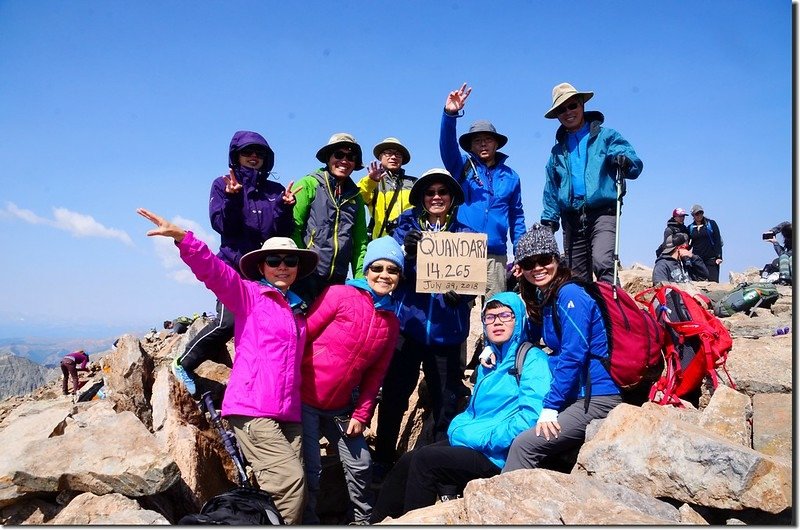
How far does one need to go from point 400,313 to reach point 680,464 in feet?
11.8

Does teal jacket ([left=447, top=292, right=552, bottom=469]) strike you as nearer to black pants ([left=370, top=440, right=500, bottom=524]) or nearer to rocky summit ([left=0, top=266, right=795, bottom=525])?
black pants ([left=370, top=440, right=500, bottom=524])

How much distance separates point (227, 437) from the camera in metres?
6.25

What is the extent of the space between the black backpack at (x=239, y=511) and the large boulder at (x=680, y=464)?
2.89 m

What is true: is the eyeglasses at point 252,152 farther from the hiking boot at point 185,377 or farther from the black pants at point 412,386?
the black pants at point 412,386

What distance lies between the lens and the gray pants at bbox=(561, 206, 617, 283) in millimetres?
7336

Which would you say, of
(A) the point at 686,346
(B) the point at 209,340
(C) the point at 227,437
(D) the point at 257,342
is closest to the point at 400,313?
(D) the point at 257,342

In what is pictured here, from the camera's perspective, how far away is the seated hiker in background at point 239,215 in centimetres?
671

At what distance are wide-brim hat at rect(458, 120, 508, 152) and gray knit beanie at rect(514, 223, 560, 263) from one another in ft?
8.14

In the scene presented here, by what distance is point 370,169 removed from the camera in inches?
316

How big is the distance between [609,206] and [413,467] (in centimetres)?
457

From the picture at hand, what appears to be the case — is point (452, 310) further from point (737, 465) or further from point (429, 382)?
point (737, 465)

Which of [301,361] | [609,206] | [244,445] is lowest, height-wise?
[244,445]

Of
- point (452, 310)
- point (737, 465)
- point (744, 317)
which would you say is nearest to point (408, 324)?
point (452, 310)

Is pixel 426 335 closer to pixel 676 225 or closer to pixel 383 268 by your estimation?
pixel 383 268
